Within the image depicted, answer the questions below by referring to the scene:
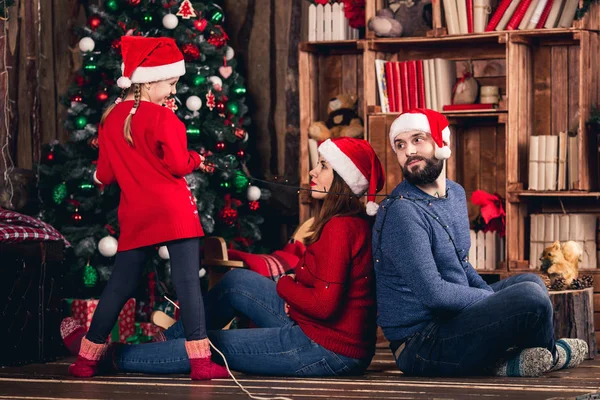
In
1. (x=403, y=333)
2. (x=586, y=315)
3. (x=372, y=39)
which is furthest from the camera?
(x=372, y=39)

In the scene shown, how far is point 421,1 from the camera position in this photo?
5.64 m

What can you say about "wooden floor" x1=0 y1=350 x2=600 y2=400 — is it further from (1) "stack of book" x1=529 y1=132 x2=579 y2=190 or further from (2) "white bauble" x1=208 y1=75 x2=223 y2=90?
(2) "white bauble" x1=208 y1=75 x2=223 y2=90

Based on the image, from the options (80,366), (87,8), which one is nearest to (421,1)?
(87,8)

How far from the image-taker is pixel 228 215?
5.66 metres

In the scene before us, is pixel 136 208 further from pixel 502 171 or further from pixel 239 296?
pixel 502 171

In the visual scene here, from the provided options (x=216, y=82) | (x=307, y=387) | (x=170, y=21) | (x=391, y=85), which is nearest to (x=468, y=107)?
(x=391, y=85)

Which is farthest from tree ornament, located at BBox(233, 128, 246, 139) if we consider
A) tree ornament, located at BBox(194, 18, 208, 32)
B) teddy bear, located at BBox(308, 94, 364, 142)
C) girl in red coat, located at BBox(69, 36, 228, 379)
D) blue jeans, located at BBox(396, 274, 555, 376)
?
blue jeans, located at BBox(396, 274, 555, 376)

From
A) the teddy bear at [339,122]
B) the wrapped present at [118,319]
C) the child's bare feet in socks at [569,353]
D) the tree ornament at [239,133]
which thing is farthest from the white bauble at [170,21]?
the child's bare feet in socks at [569,353]

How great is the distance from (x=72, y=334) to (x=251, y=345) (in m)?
1.13

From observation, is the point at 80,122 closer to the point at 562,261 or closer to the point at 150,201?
the point at 150,201

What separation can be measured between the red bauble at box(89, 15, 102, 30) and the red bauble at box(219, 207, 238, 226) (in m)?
1.14

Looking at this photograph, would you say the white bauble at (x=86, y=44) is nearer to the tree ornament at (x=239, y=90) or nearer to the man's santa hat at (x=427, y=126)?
the tree ornament at (x=239, y=90)

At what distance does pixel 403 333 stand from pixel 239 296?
2.07 feet

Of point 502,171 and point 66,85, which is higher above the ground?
point 66,85
